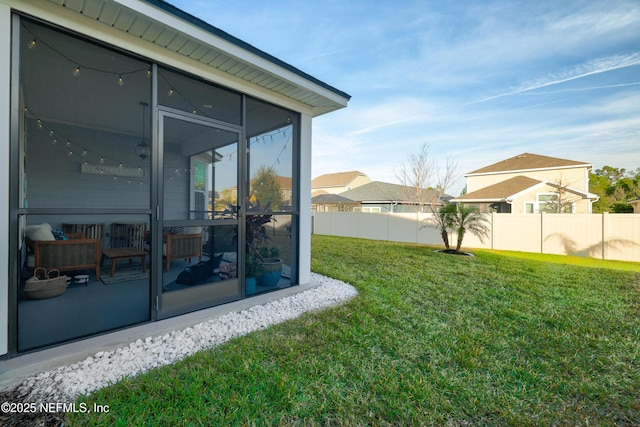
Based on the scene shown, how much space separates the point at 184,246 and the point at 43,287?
5.76 feet

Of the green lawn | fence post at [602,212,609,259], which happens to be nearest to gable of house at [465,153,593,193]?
fence post at [602,212,609,259]

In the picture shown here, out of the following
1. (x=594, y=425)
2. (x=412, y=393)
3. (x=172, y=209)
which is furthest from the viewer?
(x=172, y=209)

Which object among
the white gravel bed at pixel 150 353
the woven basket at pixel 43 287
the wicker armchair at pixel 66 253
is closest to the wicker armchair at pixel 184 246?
the white gravel bed at pixel 150 353

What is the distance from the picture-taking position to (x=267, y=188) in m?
4.24

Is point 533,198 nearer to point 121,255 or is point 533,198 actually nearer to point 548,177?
point 548,177

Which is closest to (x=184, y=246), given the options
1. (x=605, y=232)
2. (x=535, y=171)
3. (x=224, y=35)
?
(x=224, y=35)

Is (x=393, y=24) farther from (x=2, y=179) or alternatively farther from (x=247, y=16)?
(x=2, y=179)

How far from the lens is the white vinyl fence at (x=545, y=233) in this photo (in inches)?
351

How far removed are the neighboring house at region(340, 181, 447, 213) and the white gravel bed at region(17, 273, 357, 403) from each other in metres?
17.3

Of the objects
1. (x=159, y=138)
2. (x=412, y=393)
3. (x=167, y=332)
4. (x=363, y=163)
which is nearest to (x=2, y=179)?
(x=159, y=138)

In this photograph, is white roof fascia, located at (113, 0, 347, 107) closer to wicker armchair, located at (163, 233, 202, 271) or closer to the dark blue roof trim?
the dark blue roof trim

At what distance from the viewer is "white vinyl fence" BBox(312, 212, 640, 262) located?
8.91 m

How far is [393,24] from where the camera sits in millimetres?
7734

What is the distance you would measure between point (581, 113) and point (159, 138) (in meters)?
17.2
